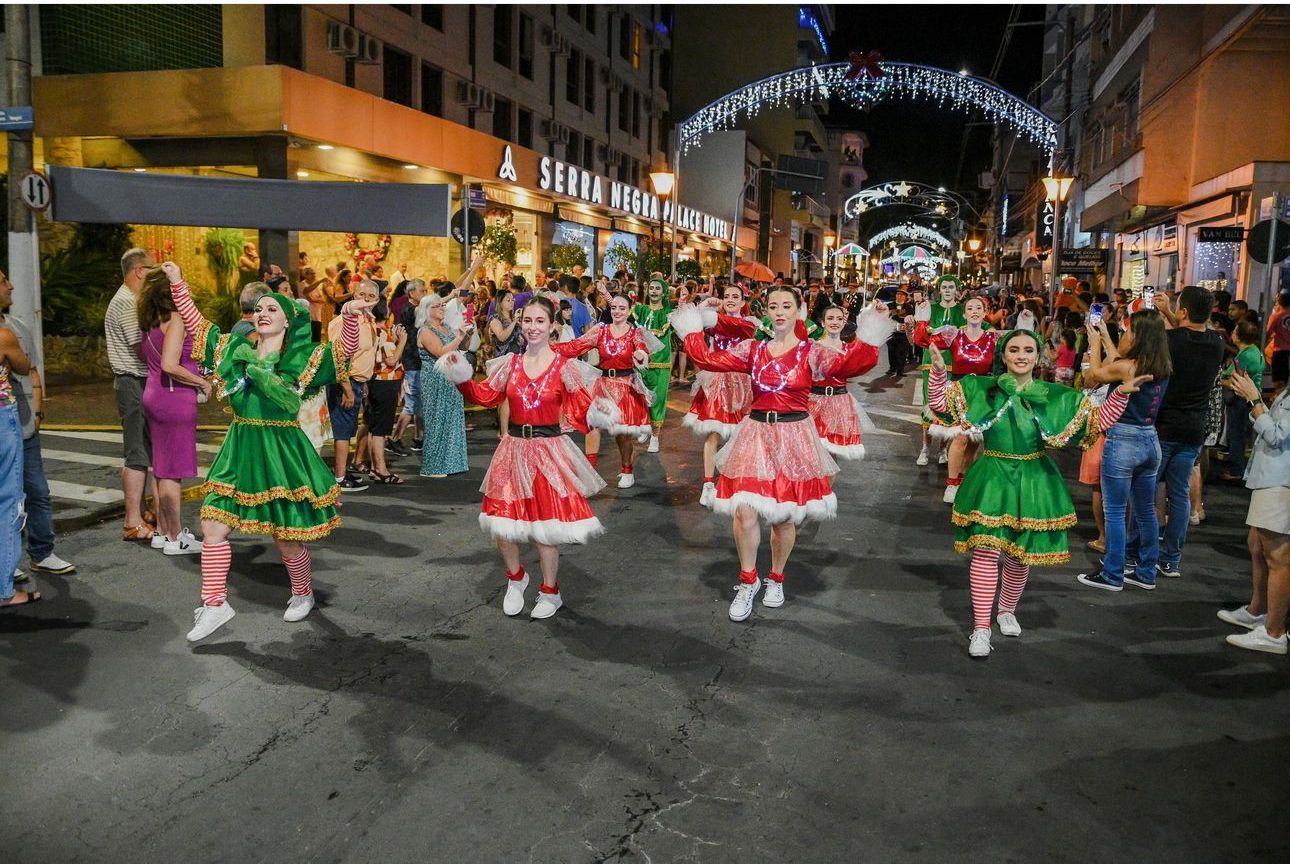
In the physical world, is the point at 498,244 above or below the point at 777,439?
above

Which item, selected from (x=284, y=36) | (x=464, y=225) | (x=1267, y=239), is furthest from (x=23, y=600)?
(x=284, y=36)

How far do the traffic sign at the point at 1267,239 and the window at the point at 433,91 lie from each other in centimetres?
1954

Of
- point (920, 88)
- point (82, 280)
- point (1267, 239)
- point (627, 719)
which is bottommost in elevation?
point (627, 719)

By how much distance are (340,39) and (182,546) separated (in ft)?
52.3

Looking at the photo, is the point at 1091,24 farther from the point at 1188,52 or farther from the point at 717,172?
the point at 717,172

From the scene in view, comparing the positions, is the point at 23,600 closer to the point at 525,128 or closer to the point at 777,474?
the point at 777,474

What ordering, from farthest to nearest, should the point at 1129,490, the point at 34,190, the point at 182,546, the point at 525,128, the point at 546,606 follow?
the point at 525,128, the point at 34,190, the point at 182,546, the point at 1129,490, the point at 546,606

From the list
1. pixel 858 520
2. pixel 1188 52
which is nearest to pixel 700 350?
pixel 858 520

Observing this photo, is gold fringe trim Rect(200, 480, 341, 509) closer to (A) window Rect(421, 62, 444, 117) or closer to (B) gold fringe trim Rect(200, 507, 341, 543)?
(B) gold fringe trim Rect(200, 507, 341, 543)

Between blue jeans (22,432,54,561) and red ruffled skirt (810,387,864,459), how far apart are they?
6.60 meters

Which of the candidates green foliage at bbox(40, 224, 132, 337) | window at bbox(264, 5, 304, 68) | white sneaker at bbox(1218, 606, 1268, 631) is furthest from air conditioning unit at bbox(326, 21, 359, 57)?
white sneaker at bbox(1218, 606, 1268, 631)

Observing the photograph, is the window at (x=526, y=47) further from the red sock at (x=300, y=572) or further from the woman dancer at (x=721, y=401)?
the red sock at (x=300, y=572)

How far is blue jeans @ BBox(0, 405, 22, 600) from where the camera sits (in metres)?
6.29

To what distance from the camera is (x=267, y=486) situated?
6012 millimetres
